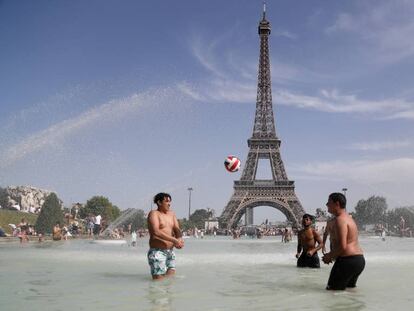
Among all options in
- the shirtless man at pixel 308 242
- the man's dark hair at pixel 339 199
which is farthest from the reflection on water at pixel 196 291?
the man's dark hair at pixel 339 199

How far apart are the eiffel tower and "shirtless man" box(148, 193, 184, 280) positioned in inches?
3165

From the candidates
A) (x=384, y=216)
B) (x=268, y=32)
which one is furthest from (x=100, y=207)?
(x=384, y=216)

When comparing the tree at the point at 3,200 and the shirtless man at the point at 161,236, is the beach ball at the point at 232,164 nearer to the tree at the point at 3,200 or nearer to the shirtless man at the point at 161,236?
Answer: the shirtless man at the point at 161,236

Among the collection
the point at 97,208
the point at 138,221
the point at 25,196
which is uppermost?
the point at 25,196

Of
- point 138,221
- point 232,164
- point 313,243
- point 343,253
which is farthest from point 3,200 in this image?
point 343,253

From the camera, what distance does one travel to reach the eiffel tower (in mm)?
95062

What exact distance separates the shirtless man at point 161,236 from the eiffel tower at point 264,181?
80387 mm

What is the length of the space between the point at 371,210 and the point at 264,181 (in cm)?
7196

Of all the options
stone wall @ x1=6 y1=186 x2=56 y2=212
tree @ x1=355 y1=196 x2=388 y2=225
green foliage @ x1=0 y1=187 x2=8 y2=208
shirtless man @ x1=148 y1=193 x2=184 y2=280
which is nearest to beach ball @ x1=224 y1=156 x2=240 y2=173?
shirtless man @ x1=148 y1=193 x2=184 y2=280

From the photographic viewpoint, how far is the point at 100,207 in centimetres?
13338

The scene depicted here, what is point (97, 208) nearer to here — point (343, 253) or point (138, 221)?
point (138, 221)

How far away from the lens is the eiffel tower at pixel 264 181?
9506 cm

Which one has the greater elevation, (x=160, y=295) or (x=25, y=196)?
(x=25, y=196)

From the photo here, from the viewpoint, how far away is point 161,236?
10281 mm
